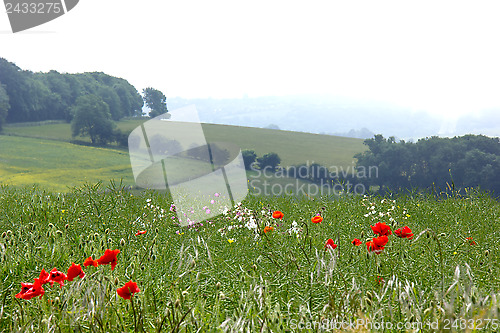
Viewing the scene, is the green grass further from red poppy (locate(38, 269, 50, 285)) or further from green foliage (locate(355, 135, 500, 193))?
red poppy (locate(38, 269, 50, 285))

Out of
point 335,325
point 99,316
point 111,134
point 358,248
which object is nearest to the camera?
point 335,325

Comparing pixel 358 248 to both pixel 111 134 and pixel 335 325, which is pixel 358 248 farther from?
pixel 111 134

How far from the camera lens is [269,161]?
1881 cm

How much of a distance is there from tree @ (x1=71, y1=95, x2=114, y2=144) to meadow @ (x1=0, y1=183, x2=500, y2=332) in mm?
17713

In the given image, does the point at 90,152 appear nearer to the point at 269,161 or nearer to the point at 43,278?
the point at 269,161

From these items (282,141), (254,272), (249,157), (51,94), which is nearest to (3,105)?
(51,94)

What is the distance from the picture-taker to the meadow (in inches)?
84.0

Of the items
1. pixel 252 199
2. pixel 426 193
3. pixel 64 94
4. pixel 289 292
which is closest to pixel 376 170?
pixel 426 193

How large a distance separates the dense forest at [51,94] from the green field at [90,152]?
3.44 ft

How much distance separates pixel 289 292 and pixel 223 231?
2661mm

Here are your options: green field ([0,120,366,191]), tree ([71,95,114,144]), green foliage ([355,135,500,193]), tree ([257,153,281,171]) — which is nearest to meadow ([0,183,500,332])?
green field ([0,120,366,191])

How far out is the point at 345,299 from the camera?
232cm

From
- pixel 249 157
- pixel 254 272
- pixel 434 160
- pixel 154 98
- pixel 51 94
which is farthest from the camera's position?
pixel 51 94

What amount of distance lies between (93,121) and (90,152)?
310cm
